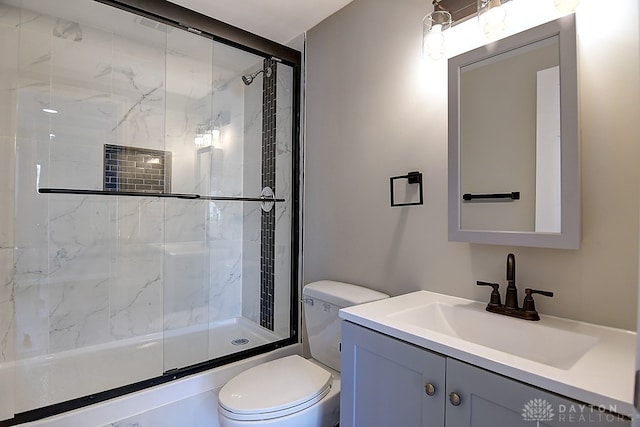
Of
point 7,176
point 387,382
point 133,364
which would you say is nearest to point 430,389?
point 387,382

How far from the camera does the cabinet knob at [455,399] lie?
0.83 m

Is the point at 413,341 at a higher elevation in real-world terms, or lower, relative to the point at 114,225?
lower

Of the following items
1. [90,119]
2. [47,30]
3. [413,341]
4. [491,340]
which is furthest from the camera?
[90,119]

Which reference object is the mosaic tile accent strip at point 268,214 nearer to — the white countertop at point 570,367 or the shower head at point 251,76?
the shower head at point 251,76

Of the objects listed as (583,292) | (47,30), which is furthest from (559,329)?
(47,30)

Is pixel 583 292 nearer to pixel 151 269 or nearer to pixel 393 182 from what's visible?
pixel 393 182

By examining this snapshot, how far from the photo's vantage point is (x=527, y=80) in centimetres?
116

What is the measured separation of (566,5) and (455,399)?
1231mm

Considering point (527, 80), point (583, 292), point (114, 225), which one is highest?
point (527, 80)

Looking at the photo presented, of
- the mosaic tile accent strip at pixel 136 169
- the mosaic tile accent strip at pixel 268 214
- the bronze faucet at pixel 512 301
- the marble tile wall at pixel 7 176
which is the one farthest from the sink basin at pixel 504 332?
the marble tile wall at pixel 7 176

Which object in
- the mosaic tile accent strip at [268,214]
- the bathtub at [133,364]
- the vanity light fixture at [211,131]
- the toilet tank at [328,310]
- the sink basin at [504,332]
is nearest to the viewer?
the sink basin at [504,332]

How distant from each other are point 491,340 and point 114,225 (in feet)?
7.98

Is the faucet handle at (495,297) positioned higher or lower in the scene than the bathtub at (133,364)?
higher

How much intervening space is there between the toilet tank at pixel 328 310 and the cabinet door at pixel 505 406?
2.31ft
